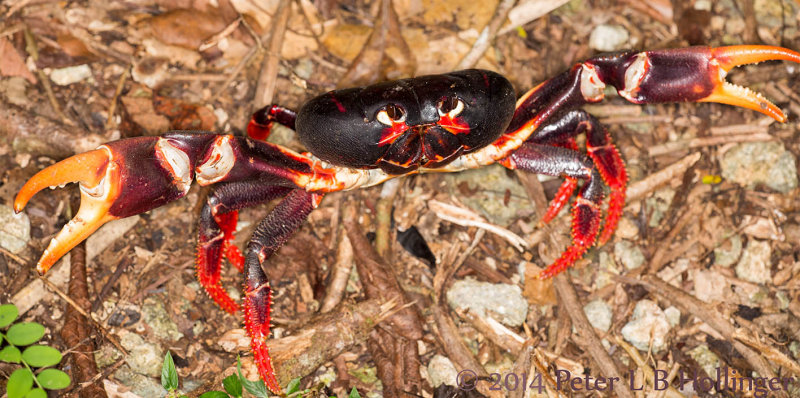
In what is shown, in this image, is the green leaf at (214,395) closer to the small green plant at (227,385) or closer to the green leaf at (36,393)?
the small green plant at (227,385)

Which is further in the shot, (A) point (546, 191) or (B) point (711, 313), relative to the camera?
(A) point (546, 191)

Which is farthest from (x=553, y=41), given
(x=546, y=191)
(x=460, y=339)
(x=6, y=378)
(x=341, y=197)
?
(x=6, y=378)

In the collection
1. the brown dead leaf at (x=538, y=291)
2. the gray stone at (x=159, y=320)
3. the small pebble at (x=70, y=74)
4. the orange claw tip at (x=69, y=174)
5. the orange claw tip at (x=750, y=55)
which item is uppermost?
the orange claw tip at (x=750, y=55)

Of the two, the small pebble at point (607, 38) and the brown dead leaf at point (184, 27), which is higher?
the small pebble at point (607, 38)

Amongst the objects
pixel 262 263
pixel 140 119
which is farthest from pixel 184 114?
pixel 262 263

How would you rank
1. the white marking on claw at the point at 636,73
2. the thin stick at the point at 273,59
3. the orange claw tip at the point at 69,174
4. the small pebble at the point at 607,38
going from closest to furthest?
1. the orange claw tip at the point at 69,174
2. the white marking on claw at the point at 636,73
3. the thin stick at the point at 273,59
4. the small pebble at the point at 607,38

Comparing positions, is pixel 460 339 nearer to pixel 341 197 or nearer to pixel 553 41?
pixel 341 197

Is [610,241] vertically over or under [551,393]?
over

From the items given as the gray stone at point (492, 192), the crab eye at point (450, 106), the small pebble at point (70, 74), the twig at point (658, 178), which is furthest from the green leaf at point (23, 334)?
the twig at point (658, 178)

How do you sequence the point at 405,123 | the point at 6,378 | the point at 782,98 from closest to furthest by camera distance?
the point at 405,123
the point at 6,378
the point at 782,98
